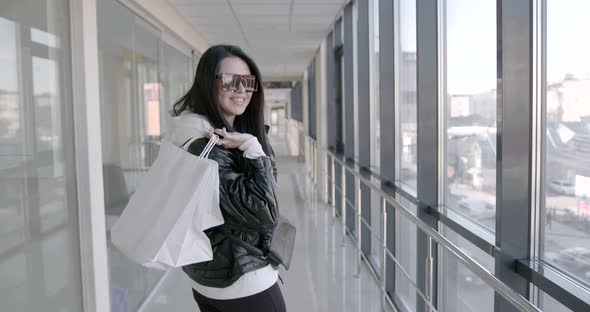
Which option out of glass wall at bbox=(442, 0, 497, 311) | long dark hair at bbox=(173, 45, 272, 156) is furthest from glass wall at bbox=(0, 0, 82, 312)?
glass wall at bbox=(442, 0, 497, 311)

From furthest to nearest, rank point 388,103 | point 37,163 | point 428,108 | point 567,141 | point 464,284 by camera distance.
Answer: point 388,103
point 428,108
point 464,284
point 37,163
point 567,141

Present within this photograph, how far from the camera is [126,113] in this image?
254 centimetres

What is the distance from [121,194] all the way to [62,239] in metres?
0.67

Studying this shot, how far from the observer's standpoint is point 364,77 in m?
3.65

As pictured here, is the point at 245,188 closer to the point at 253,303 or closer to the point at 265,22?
the point at 253,303

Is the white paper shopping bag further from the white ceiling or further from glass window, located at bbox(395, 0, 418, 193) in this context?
the white ceiling

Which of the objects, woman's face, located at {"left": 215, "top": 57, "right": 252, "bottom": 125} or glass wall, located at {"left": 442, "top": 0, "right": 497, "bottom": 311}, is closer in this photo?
woman's face, located at {"left": 215, "top": 57, "right": 252, "bottom": 125}

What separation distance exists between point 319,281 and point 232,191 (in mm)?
2299

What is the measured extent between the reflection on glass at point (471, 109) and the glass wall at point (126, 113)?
1.33 metres

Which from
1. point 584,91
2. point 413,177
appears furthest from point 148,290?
point 584,91

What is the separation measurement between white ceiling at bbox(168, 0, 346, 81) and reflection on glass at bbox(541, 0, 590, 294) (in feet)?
8.04

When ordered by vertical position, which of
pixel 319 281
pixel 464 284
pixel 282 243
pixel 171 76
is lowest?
pixel 319 281

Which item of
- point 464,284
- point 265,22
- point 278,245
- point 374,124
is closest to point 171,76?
point 265,22

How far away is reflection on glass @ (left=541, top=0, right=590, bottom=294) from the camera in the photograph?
3.88 ft
